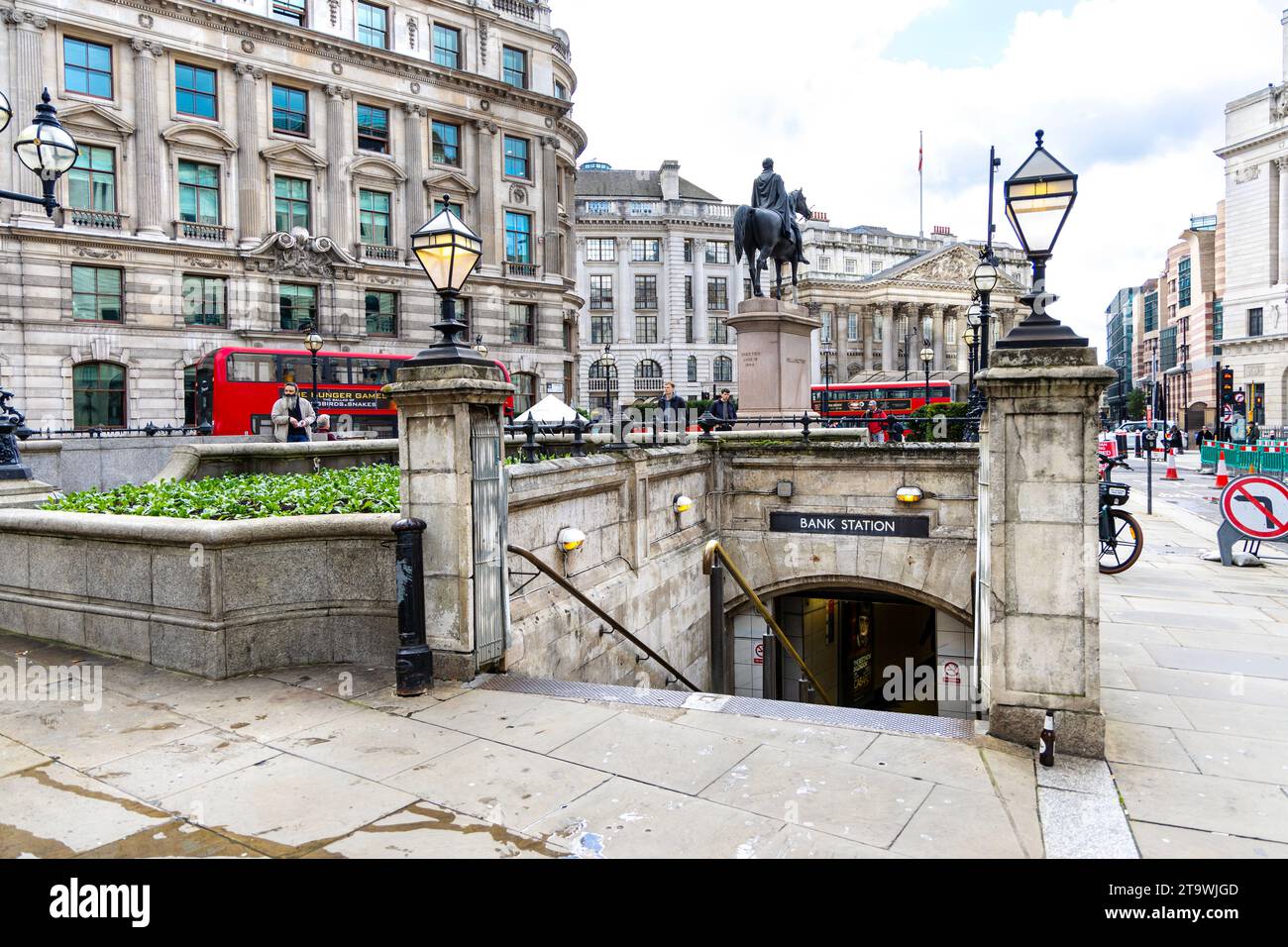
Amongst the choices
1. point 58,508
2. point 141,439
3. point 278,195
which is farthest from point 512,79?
point 58,508

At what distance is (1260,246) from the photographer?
2753 inches

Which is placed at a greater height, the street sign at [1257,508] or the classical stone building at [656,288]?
the classical stone building at [656,288]

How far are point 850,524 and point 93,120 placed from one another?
118 feet

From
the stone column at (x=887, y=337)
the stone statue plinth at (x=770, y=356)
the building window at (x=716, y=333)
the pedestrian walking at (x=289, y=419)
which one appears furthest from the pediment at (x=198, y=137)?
the stone column at (x=887, y=337)

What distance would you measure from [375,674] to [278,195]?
3755 centimetres

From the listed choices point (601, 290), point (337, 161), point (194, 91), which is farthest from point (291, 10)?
point (601, 290)

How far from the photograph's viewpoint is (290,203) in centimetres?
3900

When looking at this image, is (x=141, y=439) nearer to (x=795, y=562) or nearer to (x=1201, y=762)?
(x=795, y=562)

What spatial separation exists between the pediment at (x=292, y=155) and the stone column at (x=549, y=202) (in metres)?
12.2

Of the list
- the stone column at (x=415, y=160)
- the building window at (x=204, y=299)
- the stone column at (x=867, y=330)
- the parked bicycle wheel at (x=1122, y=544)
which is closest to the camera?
the parked bicycle wheel at (x=1122, y=544)

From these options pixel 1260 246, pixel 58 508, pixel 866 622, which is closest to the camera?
pixel 58 508

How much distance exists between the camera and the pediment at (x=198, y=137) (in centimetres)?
3544

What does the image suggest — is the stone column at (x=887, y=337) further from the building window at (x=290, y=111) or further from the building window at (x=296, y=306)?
the building window at (x=296, y=306)

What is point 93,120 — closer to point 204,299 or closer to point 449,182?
point 204,299
